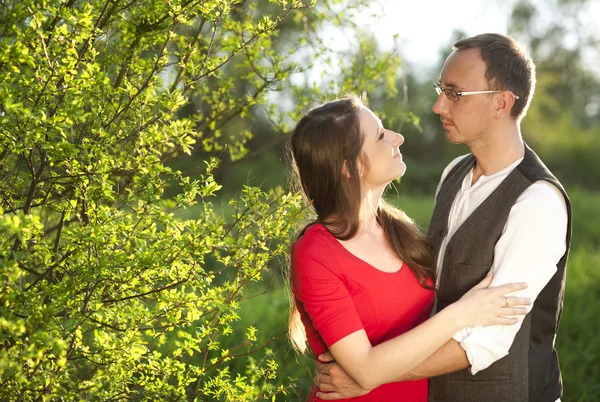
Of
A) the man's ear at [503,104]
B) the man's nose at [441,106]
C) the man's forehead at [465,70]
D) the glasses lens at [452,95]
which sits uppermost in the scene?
the man's forehead at [465,70]

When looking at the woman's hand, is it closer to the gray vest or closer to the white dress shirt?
the white dress shirt

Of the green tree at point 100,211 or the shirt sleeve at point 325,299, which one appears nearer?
the green tree at point 100,211

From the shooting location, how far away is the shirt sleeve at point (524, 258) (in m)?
2.59

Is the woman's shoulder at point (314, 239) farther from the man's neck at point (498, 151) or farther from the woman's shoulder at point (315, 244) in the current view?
the man's neck at point (498, 151)

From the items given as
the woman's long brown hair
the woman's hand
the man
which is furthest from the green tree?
the woman's hand

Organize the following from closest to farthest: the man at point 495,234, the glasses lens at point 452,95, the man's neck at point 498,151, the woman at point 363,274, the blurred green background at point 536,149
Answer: the woman at point 363,274 < the man at point 495,234 < the man's neck at point 498,151 < the glasses lens at point 452,95 < the blurred green background at point 536,149

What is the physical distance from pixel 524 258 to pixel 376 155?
636 millimetres

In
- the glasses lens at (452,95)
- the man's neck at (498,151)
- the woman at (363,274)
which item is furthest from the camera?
the glasses lens at (452,95)

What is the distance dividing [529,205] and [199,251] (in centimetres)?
116

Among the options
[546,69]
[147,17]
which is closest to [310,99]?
[147,17]

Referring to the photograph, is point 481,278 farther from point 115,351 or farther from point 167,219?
point 115,351

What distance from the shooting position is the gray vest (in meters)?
2.70

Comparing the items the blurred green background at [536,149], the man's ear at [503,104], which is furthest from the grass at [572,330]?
the man's ear at [503,104]

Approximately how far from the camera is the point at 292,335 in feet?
9.83
